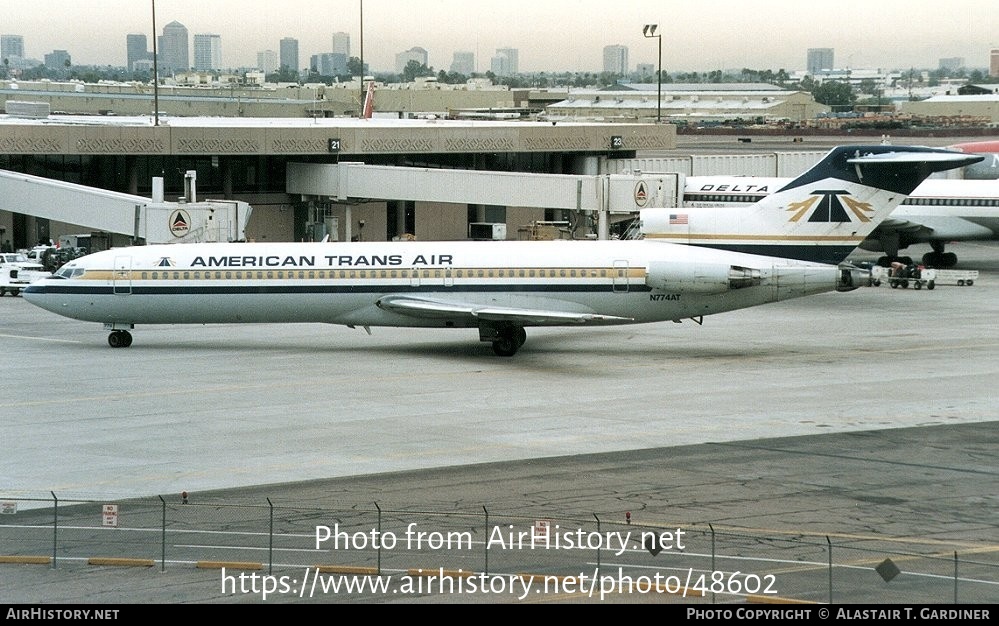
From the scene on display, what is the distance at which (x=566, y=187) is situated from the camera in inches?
2589

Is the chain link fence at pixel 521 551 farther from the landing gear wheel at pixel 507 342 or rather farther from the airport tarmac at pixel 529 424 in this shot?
the landing gear wheel at pixel 507 342

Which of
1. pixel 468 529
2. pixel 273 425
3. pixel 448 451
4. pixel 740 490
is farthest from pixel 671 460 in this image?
pixel 273 425

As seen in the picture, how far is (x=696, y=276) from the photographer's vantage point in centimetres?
4109

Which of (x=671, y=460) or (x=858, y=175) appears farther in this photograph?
(x=858, y=175)

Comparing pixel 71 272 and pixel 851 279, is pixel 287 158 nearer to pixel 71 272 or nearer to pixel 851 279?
pixel 71 272

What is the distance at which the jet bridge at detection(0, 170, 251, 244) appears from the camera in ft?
184

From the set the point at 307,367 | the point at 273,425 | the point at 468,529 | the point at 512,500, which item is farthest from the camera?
the point at 307,367

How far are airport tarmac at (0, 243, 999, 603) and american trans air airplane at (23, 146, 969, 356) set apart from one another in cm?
128

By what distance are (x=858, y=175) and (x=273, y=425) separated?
2240cm

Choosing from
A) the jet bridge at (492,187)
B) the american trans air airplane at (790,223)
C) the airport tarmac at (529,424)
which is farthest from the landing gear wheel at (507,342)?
the jet bridge at (492,187)

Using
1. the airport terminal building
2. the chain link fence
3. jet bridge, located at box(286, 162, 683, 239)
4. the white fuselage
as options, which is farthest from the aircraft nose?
the airport terminal building

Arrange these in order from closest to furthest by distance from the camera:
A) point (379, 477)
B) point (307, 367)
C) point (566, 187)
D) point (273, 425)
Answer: point (379, 477) < point (273, 425) < point (307, 367) < point (566, 187)

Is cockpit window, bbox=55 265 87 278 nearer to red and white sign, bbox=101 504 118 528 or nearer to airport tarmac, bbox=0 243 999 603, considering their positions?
airport tarmac, bbox=0 243 999 603
